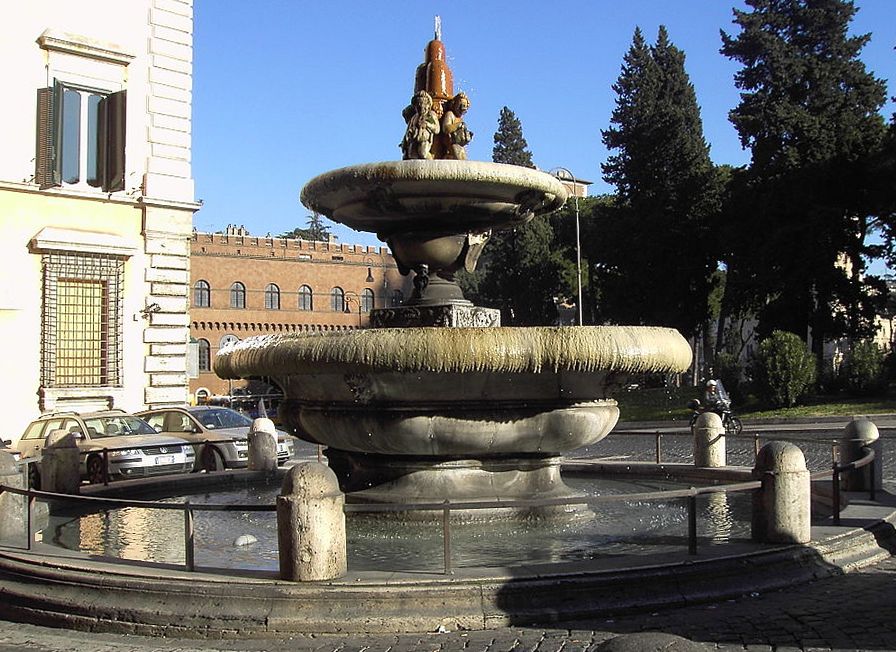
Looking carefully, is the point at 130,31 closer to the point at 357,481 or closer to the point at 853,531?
the point at 357,481

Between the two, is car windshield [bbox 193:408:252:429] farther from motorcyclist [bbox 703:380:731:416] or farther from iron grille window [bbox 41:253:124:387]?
motorcyclist [bbox 703:380:731:416]

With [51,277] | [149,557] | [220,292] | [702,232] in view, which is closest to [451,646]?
[149,557]

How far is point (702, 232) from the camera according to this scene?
48156 millimetres

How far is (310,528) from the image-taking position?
626 centimetres

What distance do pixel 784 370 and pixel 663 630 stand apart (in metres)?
29.3

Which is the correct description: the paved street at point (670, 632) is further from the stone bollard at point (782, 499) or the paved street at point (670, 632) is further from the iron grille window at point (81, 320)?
the iron grille window at point (81, 320)

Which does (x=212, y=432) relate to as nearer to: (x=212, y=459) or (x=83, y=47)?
(x=212, y=459)

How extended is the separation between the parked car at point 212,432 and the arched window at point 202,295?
173 ft

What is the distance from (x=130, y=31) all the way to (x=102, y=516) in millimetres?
17221

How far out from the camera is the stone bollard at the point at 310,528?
623 cm

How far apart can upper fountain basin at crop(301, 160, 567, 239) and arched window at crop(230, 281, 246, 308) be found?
6546 cm

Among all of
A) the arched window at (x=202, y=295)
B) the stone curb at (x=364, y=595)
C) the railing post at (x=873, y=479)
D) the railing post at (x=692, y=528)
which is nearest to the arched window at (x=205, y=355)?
the arched window at (x=202, y=295)

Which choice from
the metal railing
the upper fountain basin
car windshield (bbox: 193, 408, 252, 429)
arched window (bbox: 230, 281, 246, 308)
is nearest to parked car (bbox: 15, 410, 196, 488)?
car windshield (bbox: 193, 408, 252, 429)

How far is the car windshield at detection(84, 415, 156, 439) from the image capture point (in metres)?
17.5
